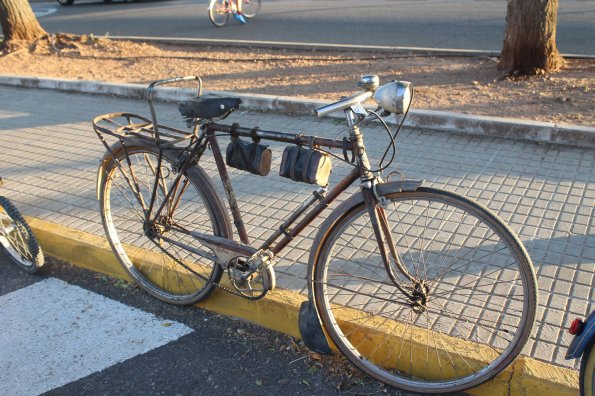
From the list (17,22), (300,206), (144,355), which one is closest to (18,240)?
→ (144,355)

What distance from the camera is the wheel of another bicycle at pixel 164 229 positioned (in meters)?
3.19

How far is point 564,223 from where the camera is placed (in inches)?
160

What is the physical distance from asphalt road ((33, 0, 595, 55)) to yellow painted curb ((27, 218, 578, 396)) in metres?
8.25

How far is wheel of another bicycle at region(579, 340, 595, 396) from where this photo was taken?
232 cm

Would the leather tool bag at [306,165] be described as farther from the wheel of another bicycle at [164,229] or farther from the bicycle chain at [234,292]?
the bicycle chain at [234,292]

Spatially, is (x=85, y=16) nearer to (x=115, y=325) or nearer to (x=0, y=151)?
(x=0, y=151)

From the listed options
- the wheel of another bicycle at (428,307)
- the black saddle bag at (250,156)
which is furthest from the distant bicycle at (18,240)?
the wheel of another bicycle at (428,307)

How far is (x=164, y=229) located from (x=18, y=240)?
132 centimetres

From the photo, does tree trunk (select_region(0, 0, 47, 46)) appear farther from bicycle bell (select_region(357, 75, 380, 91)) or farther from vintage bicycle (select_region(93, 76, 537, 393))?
bicycle bell (select_region(357, 75, 380, 91))

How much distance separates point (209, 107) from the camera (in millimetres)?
2914

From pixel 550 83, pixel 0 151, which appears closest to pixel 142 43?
pixel 0 151

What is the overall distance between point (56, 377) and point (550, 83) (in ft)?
21.0

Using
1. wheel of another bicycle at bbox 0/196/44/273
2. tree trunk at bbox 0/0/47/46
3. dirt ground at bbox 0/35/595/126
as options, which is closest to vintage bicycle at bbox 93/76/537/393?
wheel of another bicycle at bbox 0/196/44/273

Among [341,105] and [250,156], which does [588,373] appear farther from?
[250,156]
